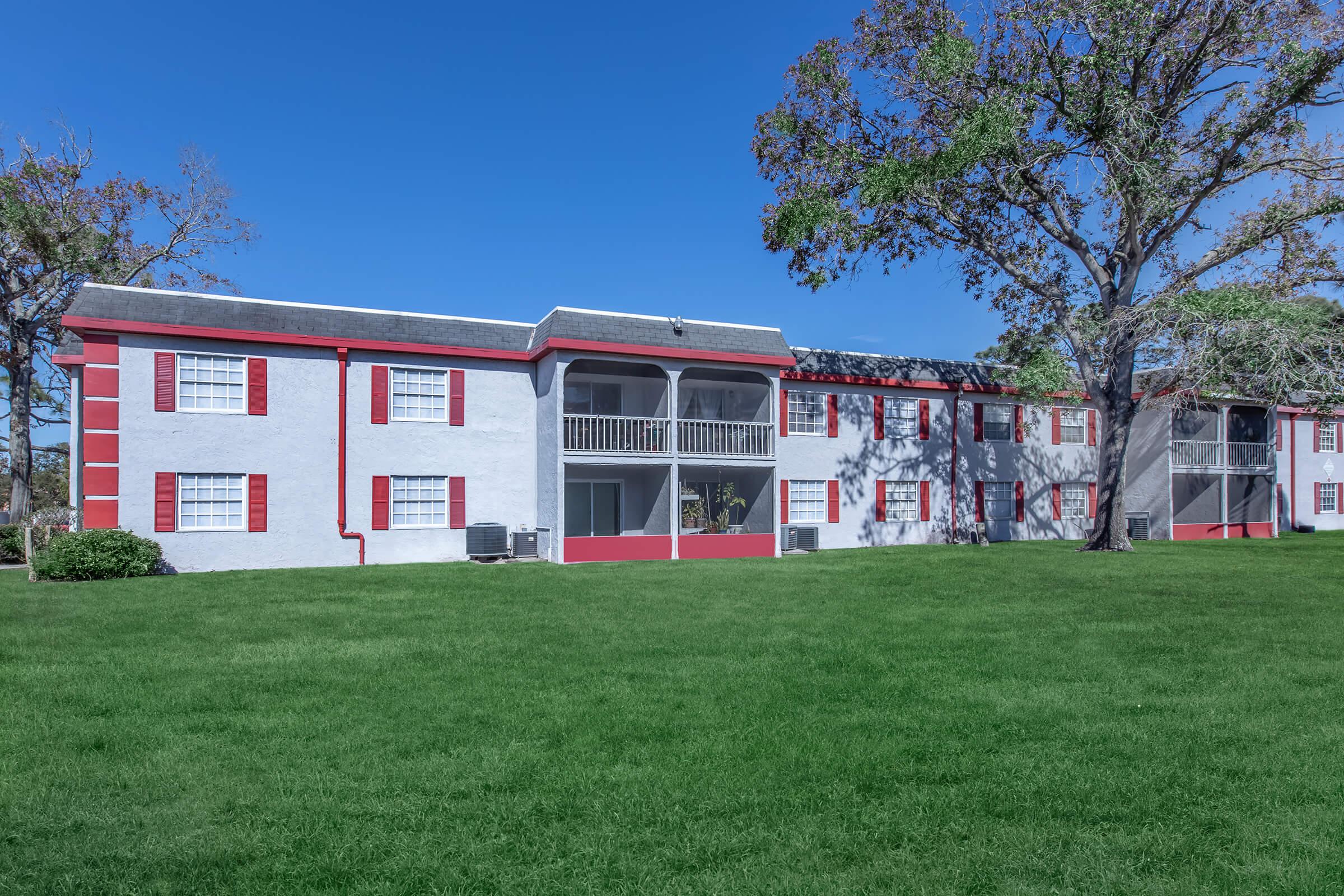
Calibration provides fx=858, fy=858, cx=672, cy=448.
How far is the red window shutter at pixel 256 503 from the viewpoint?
60.0 ft

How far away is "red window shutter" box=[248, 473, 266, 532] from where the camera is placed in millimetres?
18281

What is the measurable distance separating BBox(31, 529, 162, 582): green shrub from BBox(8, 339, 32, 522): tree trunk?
1003cm

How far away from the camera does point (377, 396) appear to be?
1942 centimetres

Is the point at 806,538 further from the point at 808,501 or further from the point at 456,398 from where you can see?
the point at 456,398

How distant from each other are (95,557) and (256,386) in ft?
14.9

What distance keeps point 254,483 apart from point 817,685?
49.3 feet

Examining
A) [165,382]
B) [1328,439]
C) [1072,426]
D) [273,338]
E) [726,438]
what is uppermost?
[273,338]

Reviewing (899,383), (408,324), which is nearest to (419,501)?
(408,324)

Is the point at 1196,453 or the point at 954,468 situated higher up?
the point at 1196,453

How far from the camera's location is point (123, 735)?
234 inches

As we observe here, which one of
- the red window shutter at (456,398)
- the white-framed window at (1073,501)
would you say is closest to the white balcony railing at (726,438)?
Result: the red window shutter at (456,398)

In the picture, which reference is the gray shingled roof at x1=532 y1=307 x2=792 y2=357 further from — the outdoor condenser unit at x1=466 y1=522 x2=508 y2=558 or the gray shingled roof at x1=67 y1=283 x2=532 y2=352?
the outdoor condenser unit at x1=466 y1=522 x2=508 y2=558

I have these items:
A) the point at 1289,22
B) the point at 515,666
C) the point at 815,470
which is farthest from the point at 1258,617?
the point at 1289,22

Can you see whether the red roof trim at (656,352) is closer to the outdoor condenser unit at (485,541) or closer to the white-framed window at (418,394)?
the white-framed window at (418,394)
